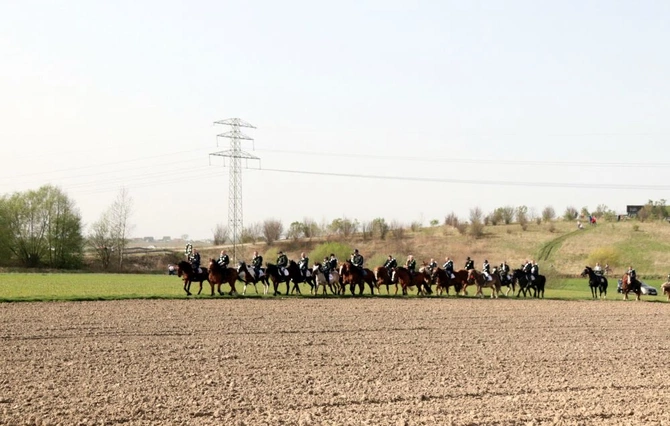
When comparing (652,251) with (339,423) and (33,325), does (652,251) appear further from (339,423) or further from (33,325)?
(339,423)

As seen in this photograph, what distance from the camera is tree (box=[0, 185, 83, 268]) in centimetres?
7906

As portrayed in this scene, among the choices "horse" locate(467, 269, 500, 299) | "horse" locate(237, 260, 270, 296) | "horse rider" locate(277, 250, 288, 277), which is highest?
"horse rider" locate(277, 250, 288, 277)

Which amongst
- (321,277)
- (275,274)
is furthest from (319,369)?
(321,277)

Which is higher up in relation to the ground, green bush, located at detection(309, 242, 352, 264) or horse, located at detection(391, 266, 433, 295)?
green bush, located at detection(309, 242, 352, 264)

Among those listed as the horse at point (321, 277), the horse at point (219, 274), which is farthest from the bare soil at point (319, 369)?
the horse at point (321, 277)

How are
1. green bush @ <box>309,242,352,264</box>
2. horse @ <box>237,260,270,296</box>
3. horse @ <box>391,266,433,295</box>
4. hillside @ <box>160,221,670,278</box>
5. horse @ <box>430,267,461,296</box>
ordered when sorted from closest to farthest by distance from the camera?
horse @ <box>237,260,270,296</box>, horse @ <box>391,266,433,295</box>, horse @ <box>430,267,461,296</box>, green bush @ <box>309,242,352,264</box>, hillside @ <box>160,221,670,278</box>

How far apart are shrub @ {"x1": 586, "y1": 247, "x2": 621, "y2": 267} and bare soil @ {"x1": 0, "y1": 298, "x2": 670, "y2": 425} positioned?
191ft

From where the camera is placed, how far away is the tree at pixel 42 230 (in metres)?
79.1

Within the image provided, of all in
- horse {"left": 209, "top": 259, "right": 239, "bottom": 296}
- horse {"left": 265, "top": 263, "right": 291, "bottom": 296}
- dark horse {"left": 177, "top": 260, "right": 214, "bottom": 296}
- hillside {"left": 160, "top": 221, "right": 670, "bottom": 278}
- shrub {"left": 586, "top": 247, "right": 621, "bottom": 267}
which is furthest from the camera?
hillside {"left": 160, "top": 221, "right": 670, "bottom": 278}

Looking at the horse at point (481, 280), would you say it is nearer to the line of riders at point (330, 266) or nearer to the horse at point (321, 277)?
the line of riders at point (330, 266)

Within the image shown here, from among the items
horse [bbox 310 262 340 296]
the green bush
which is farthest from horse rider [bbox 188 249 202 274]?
the green bush

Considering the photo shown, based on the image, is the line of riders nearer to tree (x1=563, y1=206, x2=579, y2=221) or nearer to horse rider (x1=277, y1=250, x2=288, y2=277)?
horse rider (x1=277, y1=250, x2=288, y2=277)

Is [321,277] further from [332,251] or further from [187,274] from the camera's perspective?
[332,251]

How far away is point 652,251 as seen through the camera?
289 feet
